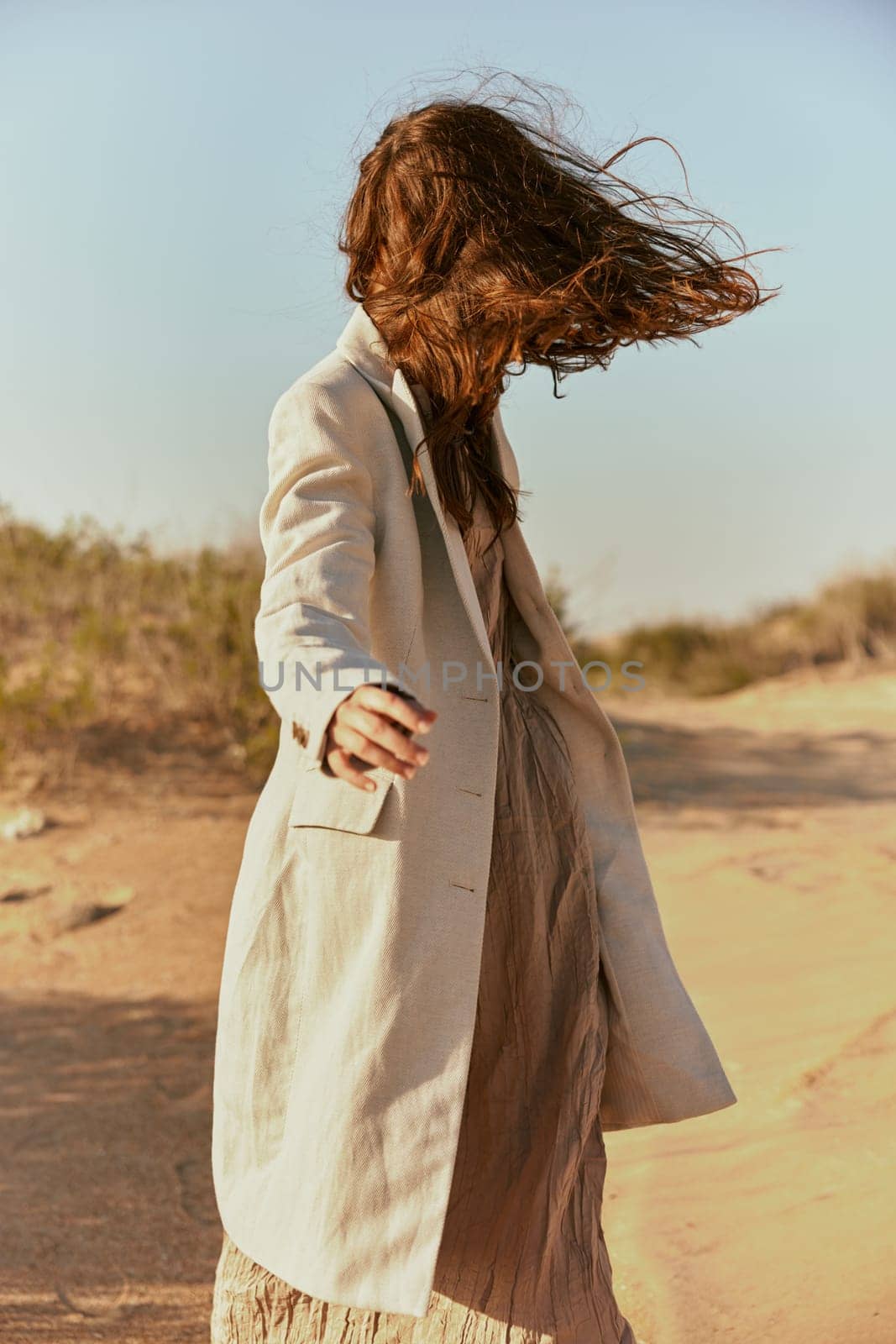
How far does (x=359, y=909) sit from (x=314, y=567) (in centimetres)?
46

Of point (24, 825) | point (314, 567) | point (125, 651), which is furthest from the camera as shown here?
point (125, 651)

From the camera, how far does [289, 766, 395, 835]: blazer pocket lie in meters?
1.63

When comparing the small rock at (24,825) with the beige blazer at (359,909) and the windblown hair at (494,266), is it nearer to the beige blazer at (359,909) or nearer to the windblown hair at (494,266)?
the beige blazer at (359,909)

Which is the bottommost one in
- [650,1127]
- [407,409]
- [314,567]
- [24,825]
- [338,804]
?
[650,1127]

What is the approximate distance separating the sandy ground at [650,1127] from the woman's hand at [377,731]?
1.72 metres

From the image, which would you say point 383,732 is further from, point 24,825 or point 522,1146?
point 24,825

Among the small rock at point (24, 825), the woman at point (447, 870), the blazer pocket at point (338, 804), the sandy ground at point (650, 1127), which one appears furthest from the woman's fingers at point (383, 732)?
the small rock at point (24, 825)

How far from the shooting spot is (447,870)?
1.66 metres

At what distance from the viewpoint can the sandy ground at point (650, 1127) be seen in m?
2.67

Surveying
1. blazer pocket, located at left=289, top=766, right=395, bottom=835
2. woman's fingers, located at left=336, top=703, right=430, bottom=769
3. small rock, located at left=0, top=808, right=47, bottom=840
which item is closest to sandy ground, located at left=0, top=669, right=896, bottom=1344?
small rock, located at left=0, top=808, right=47, bottom=840

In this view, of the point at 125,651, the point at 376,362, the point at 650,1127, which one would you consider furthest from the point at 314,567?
the point at 125,651

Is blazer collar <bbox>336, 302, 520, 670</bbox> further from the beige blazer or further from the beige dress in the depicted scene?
the beige dress

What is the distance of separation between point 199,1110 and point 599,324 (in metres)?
2.96

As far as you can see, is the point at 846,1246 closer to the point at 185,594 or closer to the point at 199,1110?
the point at 199,1110
